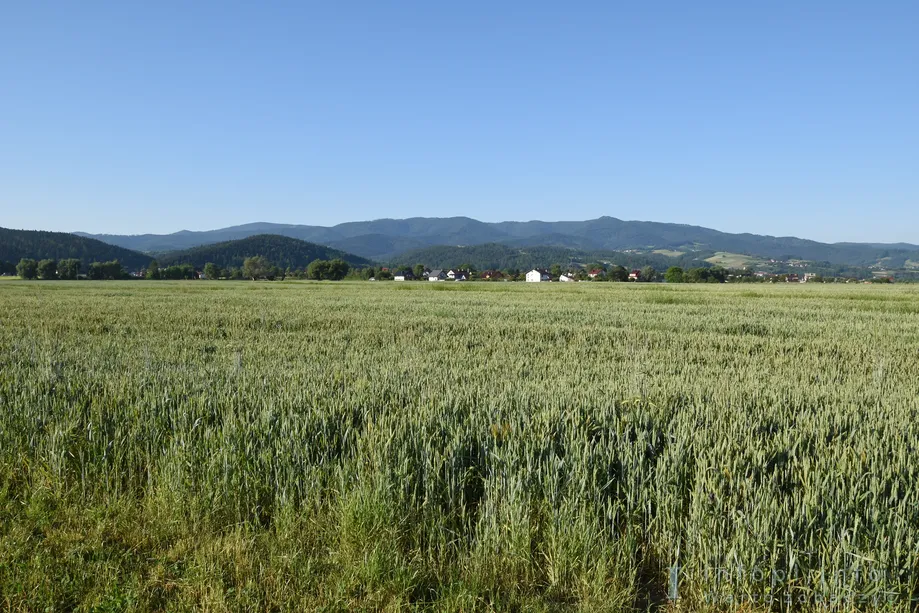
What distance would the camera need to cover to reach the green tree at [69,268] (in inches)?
4663

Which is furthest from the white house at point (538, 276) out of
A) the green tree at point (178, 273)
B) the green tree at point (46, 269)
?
the green tree at point (46, 269)

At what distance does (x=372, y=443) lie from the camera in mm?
4973

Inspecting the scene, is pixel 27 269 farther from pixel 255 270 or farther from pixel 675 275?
pixel 675 275

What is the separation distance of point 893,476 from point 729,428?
130cm

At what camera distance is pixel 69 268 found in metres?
119

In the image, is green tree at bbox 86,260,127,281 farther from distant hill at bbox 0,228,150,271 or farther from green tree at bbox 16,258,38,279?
distant hill at bbox 0,228,150,271

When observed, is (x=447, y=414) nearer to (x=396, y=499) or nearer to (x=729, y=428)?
(x=396, y=499)

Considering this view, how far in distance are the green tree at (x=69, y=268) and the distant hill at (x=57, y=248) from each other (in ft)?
167

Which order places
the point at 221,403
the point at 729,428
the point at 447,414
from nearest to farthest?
the point at 729,428 < the point at 447,414 < the point at 221,403

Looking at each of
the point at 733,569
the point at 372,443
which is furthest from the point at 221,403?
the point at 733,569

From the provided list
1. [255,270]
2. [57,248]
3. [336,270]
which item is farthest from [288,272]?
[57,248]

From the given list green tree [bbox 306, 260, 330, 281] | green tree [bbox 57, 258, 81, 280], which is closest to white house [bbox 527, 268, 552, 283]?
green tree [bbox 306, 260, 330, 281]

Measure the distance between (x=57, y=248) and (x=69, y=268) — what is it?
70.8 m

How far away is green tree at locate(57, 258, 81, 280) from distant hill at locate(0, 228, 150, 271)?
167 feet
